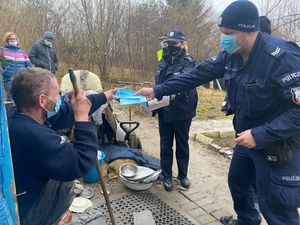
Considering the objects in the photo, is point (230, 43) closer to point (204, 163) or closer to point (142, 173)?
point (142, 173)

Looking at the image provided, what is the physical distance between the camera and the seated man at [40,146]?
6.03 feet

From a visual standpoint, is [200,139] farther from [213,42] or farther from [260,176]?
[213,42]

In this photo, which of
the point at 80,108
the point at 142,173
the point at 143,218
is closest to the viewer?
the point at 80,108

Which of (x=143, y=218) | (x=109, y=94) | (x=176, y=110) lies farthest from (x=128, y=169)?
(x=109, y=94)

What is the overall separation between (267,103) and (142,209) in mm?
2081

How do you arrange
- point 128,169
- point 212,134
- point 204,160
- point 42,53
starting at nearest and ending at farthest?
point 128,169 → point 204,160 → point 212,134 → point 42,53

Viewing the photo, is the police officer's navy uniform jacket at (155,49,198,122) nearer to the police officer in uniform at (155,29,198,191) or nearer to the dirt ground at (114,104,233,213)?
the police officer in uniform at (155,29,198,191)

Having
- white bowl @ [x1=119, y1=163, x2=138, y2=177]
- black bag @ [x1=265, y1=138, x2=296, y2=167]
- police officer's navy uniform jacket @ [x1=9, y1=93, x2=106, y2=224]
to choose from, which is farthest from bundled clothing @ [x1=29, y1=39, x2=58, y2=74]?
black bag @ [x1=265, y1=138, x2=296, y2=167]

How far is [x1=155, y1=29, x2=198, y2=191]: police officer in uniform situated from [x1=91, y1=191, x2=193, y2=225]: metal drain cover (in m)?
0.39

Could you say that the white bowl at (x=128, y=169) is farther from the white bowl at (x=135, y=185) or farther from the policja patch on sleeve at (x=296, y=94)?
the policja patch on sleeve at (x=296, y=94)

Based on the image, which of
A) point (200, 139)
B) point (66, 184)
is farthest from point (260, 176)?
point (200, 139)

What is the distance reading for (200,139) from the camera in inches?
253

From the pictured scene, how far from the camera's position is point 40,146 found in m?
1.83

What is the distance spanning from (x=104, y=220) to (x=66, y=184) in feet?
4.41
